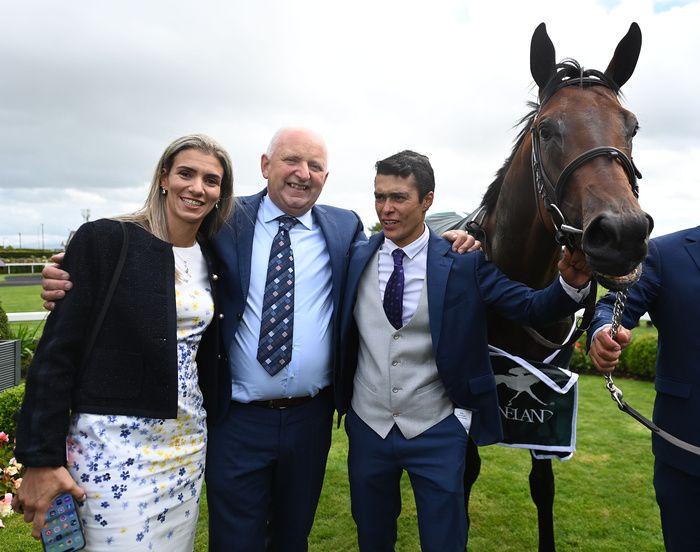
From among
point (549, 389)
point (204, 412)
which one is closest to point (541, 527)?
point (549, 389)

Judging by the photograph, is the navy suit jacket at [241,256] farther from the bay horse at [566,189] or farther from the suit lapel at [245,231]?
the bay horse at [566,189]

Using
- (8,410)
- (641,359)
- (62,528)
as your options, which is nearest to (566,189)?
(62,528)

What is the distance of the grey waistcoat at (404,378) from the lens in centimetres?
229

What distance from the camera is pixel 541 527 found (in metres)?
3.40

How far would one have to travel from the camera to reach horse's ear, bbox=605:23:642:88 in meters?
2.35

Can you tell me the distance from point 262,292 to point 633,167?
168 cm

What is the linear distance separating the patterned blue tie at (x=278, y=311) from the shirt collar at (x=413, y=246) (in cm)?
49

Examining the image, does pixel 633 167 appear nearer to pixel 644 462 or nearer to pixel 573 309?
pixel 573 309

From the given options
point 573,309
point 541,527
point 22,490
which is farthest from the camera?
point 541,527

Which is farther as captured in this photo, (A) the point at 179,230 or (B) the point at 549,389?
(B) the point at 549,389

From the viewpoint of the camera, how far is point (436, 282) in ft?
7.51

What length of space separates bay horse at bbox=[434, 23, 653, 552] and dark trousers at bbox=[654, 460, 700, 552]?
905 millimetres

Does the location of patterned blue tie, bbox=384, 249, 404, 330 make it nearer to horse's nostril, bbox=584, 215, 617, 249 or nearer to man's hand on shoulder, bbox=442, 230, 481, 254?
man's hand on shoulder, bbox=442, 230, 481, 254

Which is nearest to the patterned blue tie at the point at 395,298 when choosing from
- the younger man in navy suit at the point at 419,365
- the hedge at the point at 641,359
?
the younger man in navy suit at the point at 419,365
